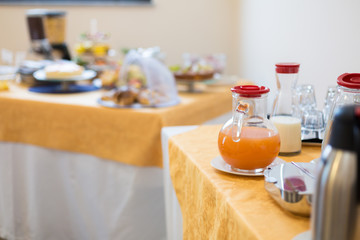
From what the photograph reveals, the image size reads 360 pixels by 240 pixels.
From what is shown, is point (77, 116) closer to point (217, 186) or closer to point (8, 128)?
point (8, 128)

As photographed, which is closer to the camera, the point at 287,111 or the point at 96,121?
the point at 287,111

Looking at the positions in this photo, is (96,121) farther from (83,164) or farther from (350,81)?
(350,81)

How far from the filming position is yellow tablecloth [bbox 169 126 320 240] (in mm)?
618

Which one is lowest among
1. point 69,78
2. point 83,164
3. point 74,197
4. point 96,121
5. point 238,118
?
point 74,197

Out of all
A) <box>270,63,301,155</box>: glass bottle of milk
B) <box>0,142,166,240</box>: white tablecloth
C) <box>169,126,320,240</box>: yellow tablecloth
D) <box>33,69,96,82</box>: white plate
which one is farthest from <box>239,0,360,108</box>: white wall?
<box>33,69,96,82</box>: white plate

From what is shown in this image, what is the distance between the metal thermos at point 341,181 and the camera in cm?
40

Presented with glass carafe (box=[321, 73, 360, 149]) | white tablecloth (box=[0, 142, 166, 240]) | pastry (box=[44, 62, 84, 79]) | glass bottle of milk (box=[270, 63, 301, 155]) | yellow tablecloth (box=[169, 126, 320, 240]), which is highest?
glass carafe (box=[321, 73, 360, 149])

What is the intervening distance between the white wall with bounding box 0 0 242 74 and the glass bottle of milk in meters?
2.95

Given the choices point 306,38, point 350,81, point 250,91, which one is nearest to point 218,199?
point 250,91

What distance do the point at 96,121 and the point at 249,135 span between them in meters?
1.02

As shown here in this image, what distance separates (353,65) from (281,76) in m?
0.73

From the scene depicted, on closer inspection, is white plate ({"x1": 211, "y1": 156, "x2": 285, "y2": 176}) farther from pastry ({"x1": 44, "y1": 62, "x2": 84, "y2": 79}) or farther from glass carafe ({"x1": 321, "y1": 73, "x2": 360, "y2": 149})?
pastry ({"x1": 44, "y1": 62, "x2": 84, "y2": 79})

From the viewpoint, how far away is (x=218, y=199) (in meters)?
0.75

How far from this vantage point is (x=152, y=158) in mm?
1573
